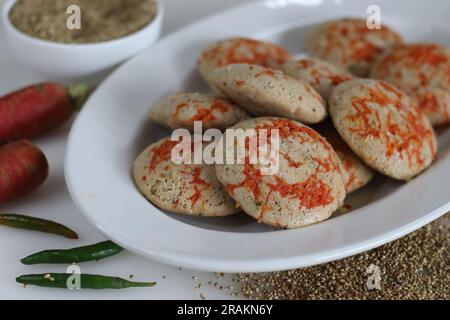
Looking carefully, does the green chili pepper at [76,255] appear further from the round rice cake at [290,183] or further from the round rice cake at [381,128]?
the round rice cake at [381,128]

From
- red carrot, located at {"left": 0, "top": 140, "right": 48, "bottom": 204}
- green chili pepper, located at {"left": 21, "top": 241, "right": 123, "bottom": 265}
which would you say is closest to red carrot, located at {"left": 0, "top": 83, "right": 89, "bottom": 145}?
red carrot, located at {"left": 0, "top": 140, "right": 48, "bottom": 204}

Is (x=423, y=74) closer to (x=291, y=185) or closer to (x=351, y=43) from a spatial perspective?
(x=351, y=43)

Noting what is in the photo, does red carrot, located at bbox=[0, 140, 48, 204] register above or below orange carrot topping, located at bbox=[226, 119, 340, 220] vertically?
below

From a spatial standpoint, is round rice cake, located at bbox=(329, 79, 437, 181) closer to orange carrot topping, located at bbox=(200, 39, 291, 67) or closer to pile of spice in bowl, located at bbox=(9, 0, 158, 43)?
orange carrot topping, located at bbox=(200, 39, 291, 67)

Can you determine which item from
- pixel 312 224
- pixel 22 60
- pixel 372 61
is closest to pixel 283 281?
pixel 312 224

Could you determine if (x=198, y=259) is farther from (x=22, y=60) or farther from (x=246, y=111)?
(x=22, y=60)

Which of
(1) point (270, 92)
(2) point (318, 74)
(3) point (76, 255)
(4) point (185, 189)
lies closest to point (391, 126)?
(2) point (318, 74)

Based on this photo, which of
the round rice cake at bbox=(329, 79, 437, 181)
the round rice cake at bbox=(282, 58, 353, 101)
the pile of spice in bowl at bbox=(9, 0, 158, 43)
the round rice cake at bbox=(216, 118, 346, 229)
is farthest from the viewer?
the pile of spice in bowl at bbox=(9, 0, 158, 43)
